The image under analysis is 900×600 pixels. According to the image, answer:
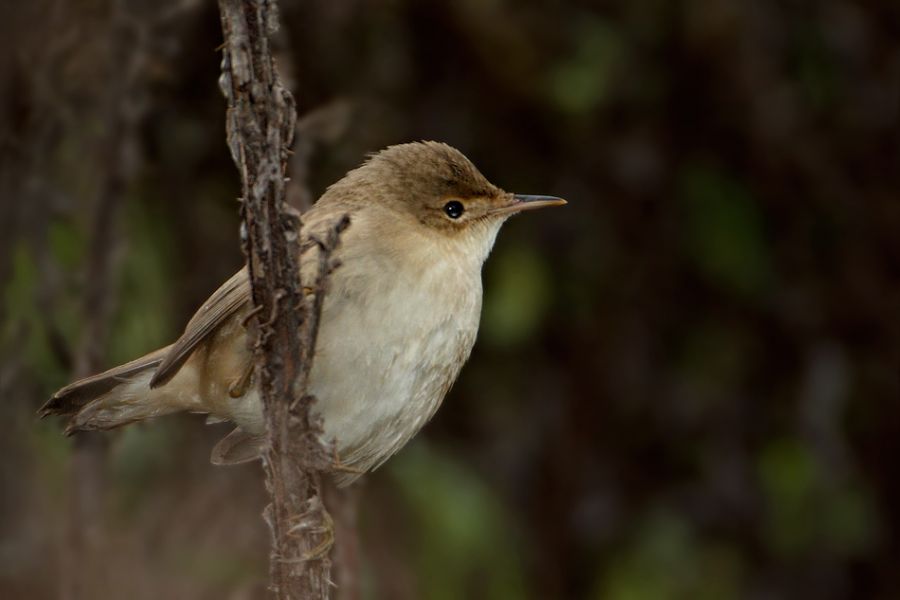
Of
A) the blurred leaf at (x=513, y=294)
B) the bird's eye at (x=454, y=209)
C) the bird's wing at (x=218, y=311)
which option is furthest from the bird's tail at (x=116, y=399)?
the blurred leaf at (x=513, y=294)

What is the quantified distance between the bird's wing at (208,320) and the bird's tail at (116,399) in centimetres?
23

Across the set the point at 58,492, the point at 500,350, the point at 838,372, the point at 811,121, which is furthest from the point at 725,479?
the point at 58,492

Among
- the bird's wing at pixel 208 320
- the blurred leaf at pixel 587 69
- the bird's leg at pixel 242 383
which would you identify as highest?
the blurred leaf at pixel 587 69

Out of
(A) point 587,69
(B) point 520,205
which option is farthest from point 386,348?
(A) point 587,69

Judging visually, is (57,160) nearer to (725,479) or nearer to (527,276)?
(527,276)

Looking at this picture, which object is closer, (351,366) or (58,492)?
(351,366)

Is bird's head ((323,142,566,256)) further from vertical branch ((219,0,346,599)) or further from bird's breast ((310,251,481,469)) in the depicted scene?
vertical branch ((219,0,346,599))

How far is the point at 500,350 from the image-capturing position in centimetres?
609

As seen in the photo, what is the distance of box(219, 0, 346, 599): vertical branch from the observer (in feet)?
8.61

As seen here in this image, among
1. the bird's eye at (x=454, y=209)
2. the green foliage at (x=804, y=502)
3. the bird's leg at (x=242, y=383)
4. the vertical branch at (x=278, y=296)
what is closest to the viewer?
the vertical branch at (x=278, y=296)

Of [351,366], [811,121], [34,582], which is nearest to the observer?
[351,366]

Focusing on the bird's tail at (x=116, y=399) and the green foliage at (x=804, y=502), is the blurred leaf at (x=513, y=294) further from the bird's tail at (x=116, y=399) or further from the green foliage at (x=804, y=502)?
the bird's tail at (x=116, y=399)

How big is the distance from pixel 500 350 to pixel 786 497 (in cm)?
132

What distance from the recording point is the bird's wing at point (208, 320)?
11.7 ft
